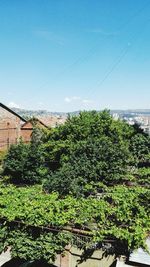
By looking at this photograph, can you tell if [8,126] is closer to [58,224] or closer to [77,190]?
[77,190]

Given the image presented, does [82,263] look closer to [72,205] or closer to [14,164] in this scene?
[72,205]

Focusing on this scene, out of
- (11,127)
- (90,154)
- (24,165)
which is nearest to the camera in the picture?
(90,154)

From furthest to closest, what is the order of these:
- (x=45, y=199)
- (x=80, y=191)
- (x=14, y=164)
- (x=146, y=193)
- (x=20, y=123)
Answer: (x=20, y=123), (x=14, y=164), (x=80, y=191), (x=146, y=193), (x=45, y=199)

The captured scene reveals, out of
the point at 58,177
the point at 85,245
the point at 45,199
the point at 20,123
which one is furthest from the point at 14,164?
the point at 20,123

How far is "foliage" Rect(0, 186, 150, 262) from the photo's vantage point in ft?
37.0

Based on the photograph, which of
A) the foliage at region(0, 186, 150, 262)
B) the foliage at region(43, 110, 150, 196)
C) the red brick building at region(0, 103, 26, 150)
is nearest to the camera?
the foliage at region(0, 186, 150, 262)

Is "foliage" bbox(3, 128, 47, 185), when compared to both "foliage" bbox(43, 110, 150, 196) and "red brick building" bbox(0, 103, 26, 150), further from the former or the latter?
"red brick building" bbox(0, 103, 26, 150)

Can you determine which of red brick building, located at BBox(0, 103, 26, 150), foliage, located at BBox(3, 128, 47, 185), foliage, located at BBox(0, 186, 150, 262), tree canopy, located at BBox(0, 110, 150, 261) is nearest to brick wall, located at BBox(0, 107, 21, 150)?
red brick building, located at BBox(0, 103, 26, 150)

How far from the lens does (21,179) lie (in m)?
21.9

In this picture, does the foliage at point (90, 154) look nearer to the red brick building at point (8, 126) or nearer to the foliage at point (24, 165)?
the foliage at point (24, 165)

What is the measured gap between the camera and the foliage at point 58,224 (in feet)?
37.0

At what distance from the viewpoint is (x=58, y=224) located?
11.4 meters

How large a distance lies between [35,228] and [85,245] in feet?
6.04

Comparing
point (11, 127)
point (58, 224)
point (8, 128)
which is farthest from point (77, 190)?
point (11, 127)
